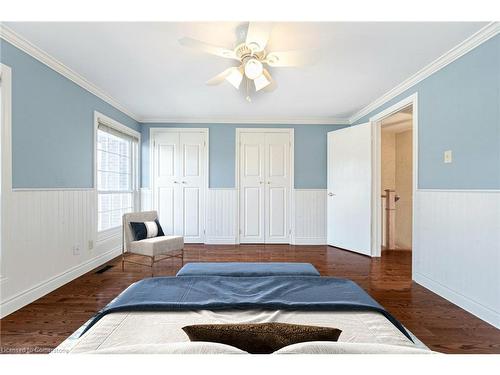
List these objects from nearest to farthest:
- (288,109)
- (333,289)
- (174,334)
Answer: (174,334) → (333,289) → (288,109)

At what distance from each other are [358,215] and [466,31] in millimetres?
2623

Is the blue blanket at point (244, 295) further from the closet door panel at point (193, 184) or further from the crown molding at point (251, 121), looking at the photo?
the crown molding at point (251, 121)

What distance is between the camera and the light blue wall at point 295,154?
4.74 m

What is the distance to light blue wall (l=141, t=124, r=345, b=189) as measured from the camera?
4.74 meters

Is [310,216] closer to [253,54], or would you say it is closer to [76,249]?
[253,54]

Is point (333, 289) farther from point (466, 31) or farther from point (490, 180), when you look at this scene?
point (466, 31)

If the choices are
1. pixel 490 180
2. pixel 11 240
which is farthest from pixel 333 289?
pixel 11 240

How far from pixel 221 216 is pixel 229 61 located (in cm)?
285

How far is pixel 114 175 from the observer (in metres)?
4.00

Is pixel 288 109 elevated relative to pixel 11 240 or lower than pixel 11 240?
elevated

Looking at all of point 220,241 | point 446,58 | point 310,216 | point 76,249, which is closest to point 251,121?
point 310,216

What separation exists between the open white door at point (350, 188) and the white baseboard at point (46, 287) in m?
3.70

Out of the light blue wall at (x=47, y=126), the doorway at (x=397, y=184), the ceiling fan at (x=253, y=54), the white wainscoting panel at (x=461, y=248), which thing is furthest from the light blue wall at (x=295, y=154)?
the ceiling fan at (x=253, y=54)

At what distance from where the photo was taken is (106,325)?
1072mm
